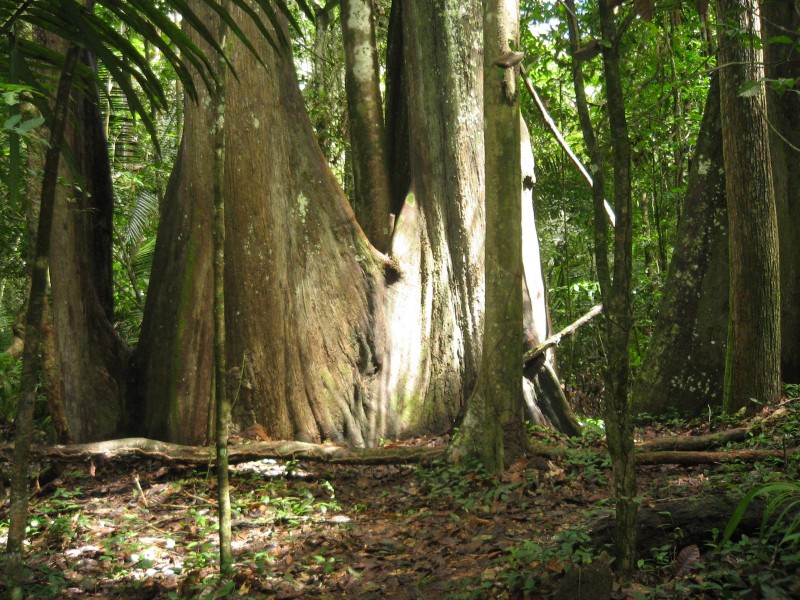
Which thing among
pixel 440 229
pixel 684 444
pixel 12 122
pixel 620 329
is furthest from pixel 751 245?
pixel 12 122

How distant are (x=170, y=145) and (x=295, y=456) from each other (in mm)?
8241

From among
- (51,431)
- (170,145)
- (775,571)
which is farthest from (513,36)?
(170,145)

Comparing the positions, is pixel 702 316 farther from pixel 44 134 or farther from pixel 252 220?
pixel 44 134

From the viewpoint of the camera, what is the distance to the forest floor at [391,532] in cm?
285

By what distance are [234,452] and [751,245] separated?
4.26m

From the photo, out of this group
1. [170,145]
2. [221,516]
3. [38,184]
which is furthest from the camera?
[170,145]

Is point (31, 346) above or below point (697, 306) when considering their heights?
below

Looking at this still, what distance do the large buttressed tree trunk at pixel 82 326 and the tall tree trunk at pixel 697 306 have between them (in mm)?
4731

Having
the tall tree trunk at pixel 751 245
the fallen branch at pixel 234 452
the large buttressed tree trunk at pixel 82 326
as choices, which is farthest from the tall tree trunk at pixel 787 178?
the large buttressed tree trunk at pixel 82 326

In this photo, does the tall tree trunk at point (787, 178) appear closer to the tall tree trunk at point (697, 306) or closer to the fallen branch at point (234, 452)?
the tall tree trunk at point (697, 306)

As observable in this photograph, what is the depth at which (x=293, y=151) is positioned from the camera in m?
5.98

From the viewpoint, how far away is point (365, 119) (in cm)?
682

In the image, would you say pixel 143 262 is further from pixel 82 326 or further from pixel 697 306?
pixel 697 306

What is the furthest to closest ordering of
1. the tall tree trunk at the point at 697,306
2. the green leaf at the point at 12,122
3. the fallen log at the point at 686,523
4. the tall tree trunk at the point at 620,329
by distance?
the tall tree trunk at the point at 697,306, the fallen log at the point at 686,523, the tall tree trunk at the point at 620,329, the green leaf at the point at 12,122
